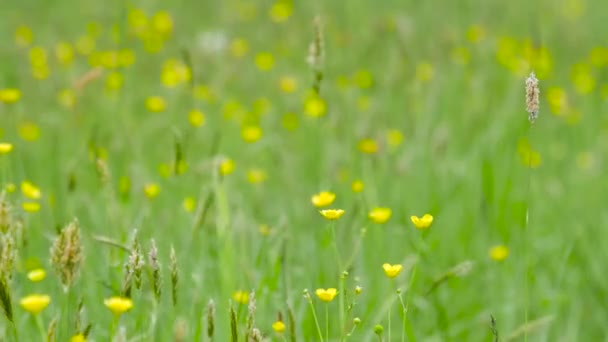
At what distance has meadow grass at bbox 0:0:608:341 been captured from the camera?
1835 mm

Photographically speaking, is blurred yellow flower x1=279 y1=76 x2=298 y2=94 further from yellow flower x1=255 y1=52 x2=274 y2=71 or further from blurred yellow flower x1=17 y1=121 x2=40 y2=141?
blurred yellow flower x1=17 y1=121 x2=40 y2=141

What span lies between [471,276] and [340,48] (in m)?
2.44

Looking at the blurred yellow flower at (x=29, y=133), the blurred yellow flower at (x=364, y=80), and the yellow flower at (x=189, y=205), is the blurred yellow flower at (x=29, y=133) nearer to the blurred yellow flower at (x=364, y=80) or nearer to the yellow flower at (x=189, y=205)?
the yellow flower at (x=189, y=205)

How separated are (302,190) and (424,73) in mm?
1339

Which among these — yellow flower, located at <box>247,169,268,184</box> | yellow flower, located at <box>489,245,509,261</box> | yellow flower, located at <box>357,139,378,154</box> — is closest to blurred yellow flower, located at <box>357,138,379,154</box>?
yellow flower, located at <box>357,139,378,154</box>

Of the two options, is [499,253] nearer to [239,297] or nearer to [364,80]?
[239,297]

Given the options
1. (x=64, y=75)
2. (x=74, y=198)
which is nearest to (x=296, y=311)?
(x=74, y=198)

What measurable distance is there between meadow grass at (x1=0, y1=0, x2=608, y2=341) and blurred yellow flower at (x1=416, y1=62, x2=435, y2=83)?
0.10ft

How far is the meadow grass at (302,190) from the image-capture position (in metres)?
1.83

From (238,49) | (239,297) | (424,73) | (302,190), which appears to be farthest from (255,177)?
(238,49)

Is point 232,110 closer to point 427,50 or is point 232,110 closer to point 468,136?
point 468,136

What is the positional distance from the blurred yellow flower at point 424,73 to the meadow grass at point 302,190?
0.10 ft

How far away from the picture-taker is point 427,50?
518 cm

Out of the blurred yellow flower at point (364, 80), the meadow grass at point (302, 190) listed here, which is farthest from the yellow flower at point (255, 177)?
the blurred yellow flower at point (364, 80)
